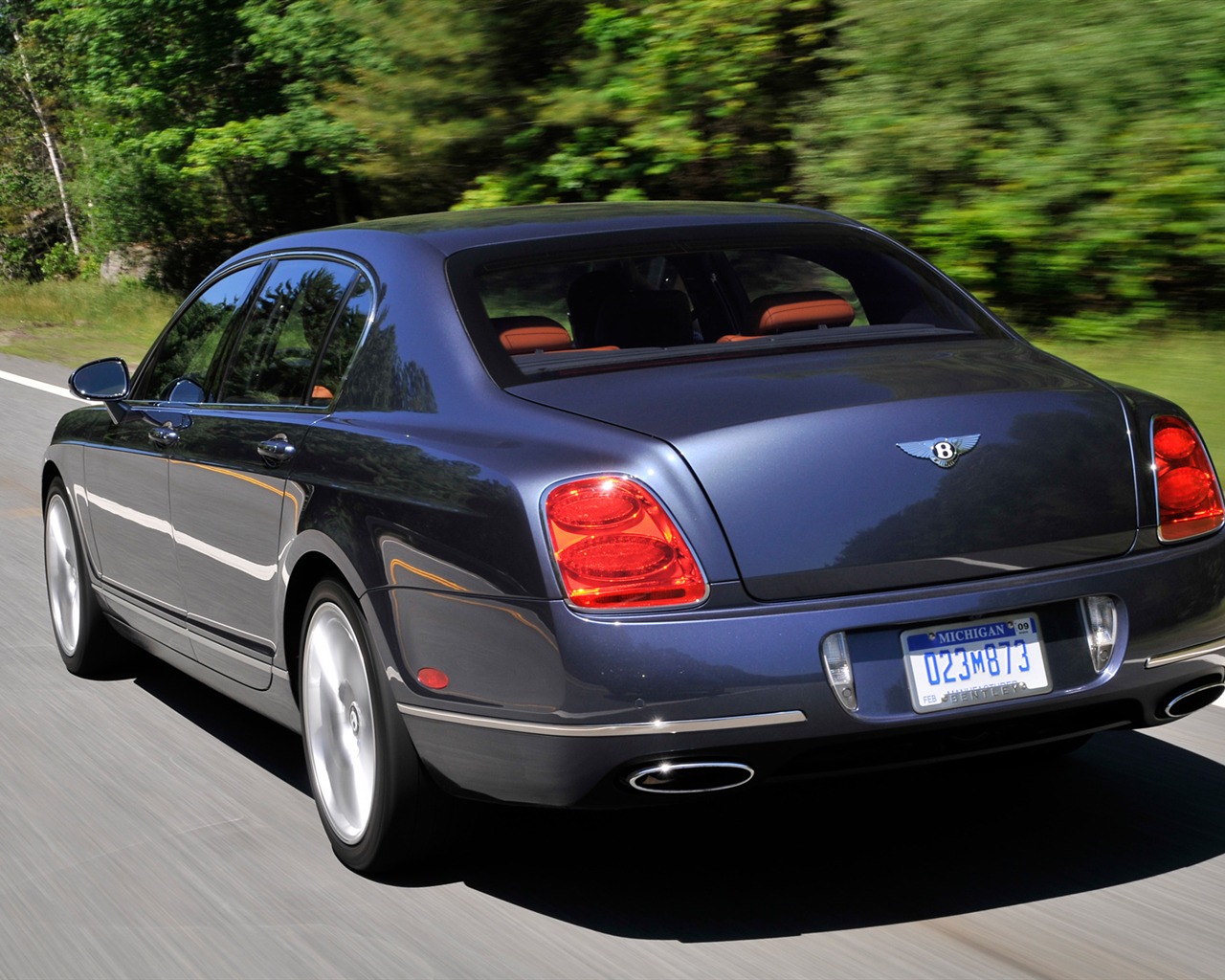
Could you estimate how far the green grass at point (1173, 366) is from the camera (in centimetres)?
942

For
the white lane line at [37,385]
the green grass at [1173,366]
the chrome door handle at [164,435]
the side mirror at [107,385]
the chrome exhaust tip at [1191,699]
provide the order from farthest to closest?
the white lane line at [37,385]
the green grass at [1173,366]
the side mirror at [107,385]
the chrome door handle at [164,435]
the chrome exhaust tip at [1191,699]

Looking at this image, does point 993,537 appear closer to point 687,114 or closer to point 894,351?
point 894,351

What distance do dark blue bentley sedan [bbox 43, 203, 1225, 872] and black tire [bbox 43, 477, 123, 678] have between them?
5.59ft

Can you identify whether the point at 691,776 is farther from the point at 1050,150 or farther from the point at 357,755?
the point at 1050,150

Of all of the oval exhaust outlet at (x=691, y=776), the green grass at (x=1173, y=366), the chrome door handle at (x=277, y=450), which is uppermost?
the chrome door handle at (x=277, y=450)

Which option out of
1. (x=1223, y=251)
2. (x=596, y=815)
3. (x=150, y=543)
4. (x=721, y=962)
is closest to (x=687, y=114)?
(x=1223, y=251)

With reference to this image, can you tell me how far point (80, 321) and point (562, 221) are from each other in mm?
23997

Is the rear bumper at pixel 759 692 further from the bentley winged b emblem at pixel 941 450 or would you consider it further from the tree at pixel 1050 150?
the tree at pixel 1050 150

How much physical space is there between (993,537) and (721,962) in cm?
Answer: 103

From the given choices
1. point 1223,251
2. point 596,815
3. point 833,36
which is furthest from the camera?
point 833,36

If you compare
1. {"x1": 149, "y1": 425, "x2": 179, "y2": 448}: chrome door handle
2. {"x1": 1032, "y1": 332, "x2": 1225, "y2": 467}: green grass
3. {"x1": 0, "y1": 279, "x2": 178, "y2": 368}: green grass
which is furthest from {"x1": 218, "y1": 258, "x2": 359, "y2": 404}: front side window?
{"x1": 0, "y1": 279, "x2": 178, "y2": 368}: green grass

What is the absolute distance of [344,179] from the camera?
26.1 meters

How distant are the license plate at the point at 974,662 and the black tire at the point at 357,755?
3.85 feet

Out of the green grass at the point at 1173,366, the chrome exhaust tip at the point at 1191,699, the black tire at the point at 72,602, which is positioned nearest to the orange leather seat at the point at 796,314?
the chrome exhaust tip at the point at 1191,699
